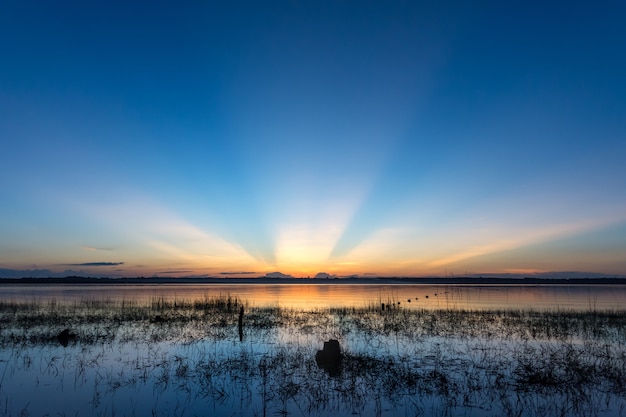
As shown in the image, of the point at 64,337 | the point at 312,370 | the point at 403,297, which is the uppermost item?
the point at 64,337

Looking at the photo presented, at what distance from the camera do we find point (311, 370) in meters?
15.3

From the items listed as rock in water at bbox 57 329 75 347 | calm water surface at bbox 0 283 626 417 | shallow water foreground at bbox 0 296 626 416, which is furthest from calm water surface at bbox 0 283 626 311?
rock in water at bbox 57 329 75 347

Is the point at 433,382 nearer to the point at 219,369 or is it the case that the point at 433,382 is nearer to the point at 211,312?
the point at 219,369

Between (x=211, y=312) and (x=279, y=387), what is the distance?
25.0 meters

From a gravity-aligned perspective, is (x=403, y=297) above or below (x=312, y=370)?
below

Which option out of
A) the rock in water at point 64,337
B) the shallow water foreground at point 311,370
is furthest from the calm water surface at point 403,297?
the rock in water at point 64,337

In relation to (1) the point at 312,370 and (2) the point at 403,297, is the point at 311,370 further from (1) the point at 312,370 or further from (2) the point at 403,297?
(2) the point at 403,297

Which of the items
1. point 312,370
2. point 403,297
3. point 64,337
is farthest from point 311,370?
point 403,297

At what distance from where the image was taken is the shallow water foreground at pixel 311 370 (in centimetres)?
1149

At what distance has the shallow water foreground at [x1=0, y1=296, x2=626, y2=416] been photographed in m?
11.5

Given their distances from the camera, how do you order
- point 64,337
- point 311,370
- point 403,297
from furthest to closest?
point 403,297, point 64,337, point 311,370

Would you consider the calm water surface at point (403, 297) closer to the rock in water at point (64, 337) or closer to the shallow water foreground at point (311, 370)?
the shallow water foreground at point (311, 370)

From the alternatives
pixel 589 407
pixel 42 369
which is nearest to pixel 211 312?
pixel 42 369

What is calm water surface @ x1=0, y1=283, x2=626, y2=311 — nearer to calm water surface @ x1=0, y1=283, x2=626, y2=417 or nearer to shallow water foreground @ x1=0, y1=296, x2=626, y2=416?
shallow water foreground @ x1=0, y1=296, x2=626, y2=416
